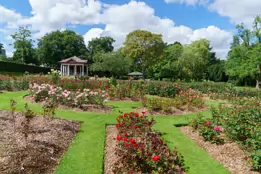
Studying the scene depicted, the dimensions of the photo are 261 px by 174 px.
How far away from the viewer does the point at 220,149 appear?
4.66 m

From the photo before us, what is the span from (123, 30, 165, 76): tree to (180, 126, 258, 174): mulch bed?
26.6 m

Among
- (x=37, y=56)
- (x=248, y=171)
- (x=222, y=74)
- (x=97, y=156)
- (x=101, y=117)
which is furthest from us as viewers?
(x=37, y=56)

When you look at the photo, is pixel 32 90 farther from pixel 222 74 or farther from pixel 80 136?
pixel 222 74

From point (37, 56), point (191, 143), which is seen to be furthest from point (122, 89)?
point (37, 56)

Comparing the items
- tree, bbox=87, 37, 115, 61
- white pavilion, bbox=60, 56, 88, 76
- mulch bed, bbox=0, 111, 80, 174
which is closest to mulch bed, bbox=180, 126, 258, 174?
mulch bed, bbox=0, 111, 80, 174

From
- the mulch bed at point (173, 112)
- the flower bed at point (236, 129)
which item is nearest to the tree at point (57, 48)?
the mulch bed at point (173, 112)

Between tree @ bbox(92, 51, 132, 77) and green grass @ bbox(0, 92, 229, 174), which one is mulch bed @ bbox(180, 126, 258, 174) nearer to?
green grass @ bbox(0, 92, 229, 174)

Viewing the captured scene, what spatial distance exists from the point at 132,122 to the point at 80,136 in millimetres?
1389

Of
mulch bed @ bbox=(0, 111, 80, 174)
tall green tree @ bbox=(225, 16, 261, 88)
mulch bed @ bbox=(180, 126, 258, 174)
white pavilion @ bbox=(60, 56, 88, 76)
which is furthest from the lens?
white pavilion @ bbox=(60, 56, 88, 76)

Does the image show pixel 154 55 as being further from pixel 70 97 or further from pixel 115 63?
pixel 70 97

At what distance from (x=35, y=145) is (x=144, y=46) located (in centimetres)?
2842

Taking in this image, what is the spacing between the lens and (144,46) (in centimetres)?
3116

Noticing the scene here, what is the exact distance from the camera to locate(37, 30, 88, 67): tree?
42094mm

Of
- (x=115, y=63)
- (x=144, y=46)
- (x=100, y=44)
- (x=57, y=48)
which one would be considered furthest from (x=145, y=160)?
(x=100, y=44)
